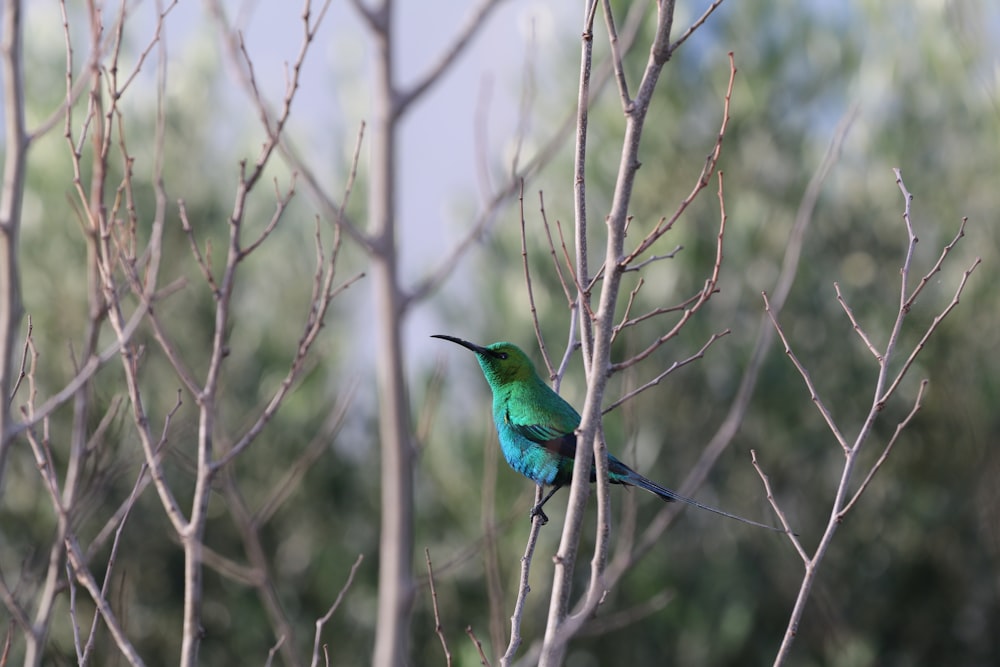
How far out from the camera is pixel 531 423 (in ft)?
12.6

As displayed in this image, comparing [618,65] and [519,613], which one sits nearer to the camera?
[618,65]

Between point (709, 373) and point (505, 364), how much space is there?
10674 mm

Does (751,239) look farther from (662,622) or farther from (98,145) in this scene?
(98,145)

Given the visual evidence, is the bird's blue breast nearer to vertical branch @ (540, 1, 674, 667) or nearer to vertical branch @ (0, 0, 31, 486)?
vertical branch @ (540, 1, 674, 667)

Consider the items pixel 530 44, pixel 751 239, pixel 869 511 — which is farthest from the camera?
pixel 869 511

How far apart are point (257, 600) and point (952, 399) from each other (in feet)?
28.9

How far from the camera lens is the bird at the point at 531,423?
3.68 meters

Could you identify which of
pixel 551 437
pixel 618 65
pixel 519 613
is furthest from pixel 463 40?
pixel 551 437

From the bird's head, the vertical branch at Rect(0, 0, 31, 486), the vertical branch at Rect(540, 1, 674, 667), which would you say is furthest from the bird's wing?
the vertical branch at Rect(0, 0, 31, 486)

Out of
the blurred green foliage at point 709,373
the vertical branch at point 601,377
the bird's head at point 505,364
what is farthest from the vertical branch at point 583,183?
the blurred green foliage at point 709,373

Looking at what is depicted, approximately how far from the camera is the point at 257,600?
1369 centimetres

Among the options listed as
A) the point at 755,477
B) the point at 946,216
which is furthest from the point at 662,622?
the point at 946,216

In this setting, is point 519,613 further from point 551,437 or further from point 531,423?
point 531,423

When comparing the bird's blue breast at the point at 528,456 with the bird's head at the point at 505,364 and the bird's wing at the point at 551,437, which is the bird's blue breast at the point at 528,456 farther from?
the bird's head at the point at 505,364
